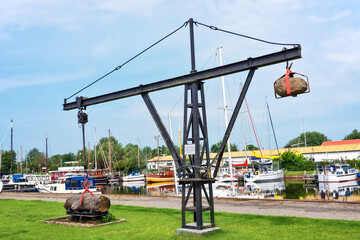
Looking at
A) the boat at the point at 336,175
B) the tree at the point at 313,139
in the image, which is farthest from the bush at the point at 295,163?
the tree at the point at 313,139

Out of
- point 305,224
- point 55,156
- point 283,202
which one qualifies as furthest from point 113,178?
point 55,156

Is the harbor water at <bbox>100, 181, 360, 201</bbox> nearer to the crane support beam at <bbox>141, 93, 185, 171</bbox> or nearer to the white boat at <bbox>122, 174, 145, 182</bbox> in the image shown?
the crane support beam at <bbox>141, 93, 185, 171</bbox>

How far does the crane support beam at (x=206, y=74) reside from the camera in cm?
994

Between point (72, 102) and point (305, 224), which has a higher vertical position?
point (72, 102)

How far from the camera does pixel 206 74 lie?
1151 centimetres

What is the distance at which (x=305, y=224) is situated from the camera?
1258 centimetres

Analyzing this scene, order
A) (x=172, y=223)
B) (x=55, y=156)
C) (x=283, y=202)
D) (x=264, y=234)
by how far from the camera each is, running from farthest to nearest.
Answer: (x=55, y=156) < (x=283, y=202) < (x=172, y=223) < (x=264, y=234)

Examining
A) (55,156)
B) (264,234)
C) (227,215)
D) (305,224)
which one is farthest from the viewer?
(55,156)

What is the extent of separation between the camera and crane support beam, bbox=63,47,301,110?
32.6 feet

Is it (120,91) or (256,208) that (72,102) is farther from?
(256,208)

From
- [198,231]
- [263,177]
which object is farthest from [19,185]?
[198,231]

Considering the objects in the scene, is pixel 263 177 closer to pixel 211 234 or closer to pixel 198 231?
pixel 211 234

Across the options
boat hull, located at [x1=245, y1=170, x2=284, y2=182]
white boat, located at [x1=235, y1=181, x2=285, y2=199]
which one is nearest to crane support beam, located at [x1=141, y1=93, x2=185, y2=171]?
white boat, located at [x1=235, y1=181, x2=285, y2=199]

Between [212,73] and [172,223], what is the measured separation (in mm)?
6243
